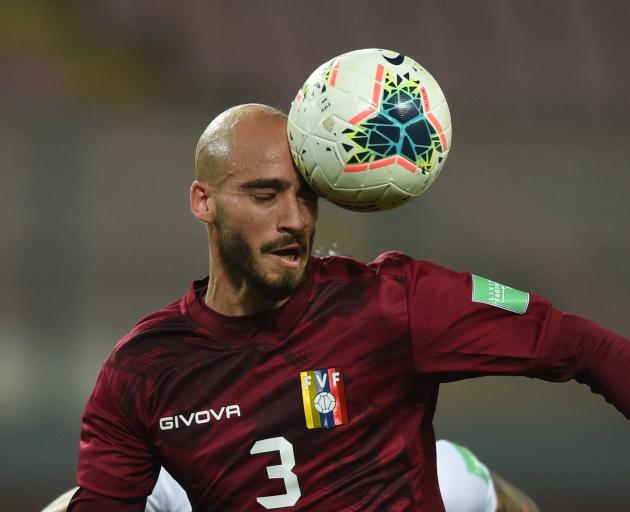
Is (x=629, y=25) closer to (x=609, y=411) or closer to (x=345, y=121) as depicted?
(x=609, y=411)

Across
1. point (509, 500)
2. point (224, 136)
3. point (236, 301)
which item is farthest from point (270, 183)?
point (509, 500)

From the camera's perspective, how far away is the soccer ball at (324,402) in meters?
2.28

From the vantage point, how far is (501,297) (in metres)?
2.19

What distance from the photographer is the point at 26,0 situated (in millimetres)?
6516

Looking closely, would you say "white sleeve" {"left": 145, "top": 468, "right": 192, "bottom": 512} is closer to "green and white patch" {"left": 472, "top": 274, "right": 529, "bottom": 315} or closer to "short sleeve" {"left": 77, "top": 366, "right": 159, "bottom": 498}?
"short sleeve" {"left": 77, "top": 366, "right": 159, "bottom": 498}

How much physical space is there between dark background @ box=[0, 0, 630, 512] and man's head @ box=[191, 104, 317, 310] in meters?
3.75

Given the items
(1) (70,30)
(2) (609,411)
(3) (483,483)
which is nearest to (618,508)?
(2) (609,411)

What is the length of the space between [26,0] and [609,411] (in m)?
4.36

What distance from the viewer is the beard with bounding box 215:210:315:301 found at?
222 centimetres

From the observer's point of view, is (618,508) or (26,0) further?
(26,0)

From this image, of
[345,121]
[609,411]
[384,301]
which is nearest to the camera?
[345,121]

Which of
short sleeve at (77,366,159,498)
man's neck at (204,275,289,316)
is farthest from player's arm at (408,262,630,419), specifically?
short sleeve at (77,366,159,498)

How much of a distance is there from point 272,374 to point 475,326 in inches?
18.3

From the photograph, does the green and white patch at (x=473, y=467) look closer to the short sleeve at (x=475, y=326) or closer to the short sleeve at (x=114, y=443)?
the short sleeve at (x=475, y=326)
